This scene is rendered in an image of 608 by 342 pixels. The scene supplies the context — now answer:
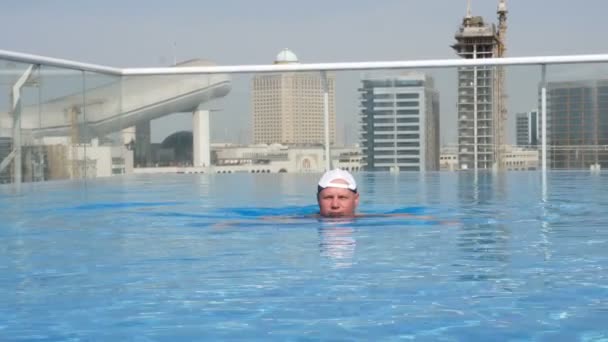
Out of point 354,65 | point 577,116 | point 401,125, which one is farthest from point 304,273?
point 401,125

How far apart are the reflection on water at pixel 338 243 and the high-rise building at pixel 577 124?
6.08 m

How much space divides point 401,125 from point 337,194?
6631 millimetres

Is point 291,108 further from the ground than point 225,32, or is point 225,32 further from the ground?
point 225,32

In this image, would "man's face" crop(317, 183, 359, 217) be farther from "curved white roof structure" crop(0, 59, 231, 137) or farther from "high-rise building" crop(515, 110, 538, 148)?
"high-rise building" crop(515, 110, 538, 148)

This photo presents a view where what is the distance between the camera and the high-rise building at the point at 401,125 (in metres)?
11.2

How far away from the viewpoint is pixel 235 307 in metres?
2.50

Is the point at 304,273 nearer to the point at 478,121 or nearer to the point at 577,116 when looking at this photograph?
the point at 577,116

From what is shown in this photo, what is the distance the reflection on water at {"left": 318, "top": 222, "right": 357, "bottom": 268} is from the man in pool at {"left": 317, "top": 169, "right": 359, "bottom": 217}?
0.23m

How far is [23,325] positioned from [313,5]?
74.4 ft

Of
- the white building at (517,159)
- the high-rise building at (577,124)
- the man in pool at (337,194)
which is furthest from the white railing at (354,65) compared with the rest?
the man in pool at (337,194)

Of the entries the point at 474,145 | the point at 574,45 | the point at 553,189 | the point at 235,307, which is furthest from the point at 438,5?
the point at 235,307

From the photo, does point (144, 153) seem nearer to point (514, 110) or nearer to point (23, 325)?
point (514, 110)

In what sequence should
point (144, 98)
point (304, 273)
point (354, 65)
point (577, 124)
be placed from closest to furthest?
point (304, 273), point (354, 65), point (577, 124), point (144, 98)

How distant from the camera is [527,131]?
10789 mm
